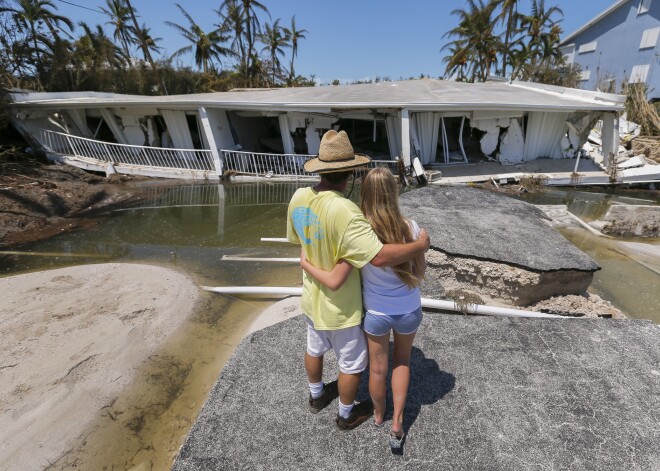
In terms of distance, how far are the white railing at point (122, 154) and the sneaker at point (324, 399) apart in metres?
12.9

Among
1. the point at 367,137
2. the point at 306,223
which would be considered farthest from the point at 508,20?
the point at 306,223

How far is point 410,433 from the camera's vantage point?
2.28 m

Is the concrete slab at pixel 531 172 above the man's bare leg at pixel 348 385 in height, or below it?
below

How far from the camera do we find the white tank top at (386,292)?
1801 millimetres

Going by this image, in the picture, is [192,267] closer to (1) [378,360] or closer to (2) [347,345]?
(2) [347,345]

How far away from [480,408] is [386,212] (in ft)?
5.90

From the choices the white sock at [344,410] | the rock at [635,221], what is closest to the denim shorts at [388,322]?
the white sock at [344,410]

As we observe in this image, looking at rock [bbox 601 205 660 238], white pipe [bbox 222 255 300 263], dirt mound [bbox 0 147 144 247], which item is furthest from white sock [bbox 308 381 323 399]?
dirt mound [bbox 0 147 144 247]

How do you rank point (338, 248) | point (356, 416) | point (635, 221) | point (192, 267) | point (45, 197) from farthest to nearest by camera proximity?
point (45, 197) → point (635, 221) → point (192, 267) → point (356, 416) → point (338, 248)

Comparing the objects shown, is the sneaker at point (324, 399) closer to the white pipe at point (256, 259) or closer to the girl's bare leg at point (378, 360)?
the girl's bare leg at point (378, 360)

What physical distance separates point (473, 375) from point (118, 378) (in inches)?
147

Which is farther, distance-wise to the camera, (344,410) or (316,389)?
(316,389)

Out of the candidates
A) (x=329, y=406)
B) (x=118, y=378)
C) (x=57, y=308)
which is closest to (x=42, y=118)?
(x=57, y=308)

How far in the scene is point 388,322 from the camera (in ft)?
6.13
